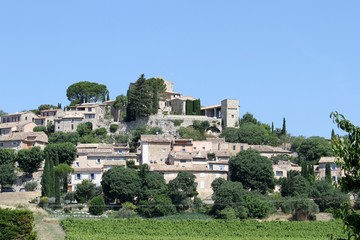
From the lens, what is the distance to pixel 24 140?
76125 mm

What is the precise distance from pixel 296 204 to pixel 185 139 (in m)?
18.1

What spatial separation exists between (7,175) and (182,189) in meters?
14.8

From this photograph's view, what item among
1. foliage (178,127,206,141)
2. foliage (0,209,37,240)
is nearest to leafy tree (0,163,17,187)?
foliage (178,127,206,141)

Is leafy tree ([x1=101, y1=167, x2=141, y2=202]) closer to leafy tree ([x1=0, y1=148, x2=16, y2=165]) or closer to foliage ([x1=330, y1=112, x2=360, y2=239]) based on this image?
leafy tree ([x1=0, y1=148, x2=16, y2=165])

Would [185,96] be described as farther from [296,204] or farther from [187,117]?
[296,204]

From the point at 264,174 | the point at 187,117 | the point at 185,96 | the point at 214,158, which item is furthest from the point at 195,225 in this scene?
the point at 185,96

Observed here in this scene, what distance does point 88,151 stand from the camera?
7200 cm

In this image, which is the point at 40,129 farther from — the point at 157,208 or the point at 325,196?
the point at 325,196

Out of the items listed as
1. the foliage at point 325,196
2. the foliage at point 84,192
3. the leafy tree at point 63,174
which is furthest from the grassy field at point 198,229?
the leafy tree at point 63,174

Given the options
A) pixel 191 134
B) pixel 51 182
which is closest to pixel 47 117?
pixel 191 134

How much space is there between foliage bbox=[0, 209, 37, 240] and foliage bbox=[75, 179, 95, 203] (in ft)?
47.6

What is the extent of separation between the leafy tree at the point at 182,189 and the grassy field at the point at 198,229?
4247mm

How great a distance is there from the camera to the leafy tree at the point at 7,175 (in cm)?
6675

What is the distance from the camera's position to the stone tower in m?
84.7
